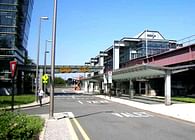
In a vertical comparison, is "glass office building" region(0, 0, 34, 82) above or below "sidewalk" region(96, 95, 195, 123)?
above

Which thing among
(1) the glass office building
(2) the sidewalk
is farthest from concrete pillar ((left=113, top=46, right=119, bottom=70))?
(2) the sidewalk

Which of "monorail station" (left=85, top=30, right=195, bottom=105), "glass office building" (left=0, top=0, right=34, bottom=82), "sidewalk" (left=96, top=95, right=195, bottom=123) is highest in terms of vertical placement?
"glass office building" (left=0, top=0, right=34, bottom=82)

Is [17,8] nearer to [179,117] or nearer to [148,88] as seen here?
[148,88]

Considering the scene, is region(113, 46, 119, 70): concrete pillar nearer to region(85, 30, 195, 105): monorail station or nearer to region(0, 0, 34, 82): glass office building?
region(85, 30, 195, 105): monorail station

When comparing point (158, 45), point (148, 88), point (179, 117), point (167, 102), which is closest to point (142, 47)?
point (158, 45)

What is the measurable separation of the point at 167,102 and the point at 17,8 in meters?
55.8

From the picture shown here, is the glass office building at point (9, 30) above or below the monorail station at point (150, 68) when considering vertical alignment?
above

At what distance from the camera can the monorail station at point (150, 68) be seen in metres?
36.3

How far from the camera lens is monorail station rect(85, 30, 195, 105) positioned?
1429 inches

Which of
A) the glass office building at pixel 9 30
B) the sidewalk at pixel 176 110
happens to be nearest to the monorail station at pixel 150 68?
the sidewalk at pixel 176 110

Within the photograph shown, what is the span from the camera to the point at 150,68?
34.1 m

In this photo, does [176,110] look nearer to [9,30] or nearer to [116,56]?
[9,30]

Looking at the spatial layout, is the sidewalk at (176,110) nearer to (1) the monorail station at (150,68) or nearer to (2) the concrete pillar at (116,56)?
(1) the monorail station at (150,68)

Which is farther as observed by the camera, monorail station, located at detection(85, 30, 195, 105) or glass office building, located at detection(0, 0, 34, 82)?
glass office building, located at detection(0, 0, 34, 82)
